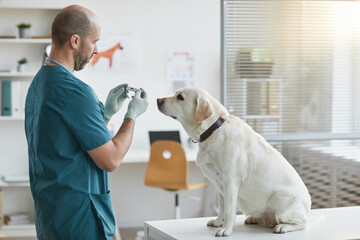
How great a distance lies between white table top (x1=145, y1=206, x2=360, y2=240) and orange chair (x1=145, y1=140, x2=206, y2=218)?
215 cm

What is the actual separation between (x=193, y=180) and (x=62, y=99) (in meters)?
3.44

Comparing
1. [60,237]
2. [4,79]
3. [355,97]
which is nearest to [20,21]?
[4,79]

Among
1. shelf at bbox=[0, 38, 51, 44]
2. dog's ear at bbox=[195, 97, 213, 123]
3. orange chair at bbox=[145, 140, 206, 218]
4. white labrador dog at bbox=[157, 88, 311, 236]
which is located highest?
shelf at bbox=[0, 38, 51, 44]

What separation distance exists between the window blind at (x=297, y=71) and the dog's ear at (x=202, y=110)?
4.08 ft

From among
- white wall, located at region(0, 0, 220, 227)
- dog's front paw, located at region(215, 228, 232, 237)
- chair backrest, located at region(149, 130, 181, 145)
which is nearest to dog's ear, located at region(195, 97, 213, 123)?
dog's front paw, located at region(215, 228, 232, 237)

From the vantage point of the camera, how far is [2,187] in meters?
4.38

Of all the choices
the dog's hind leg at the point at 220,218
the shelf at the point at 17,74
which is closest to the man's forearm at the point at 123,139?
the dog's hind leg at the point at 220,218

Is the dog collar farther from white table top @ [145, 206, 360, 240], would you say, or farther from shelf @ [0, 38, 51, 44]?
shelf @ [0, 38, 51, 44]

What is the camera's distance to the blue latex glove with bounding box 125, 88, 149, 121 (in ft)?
5.74

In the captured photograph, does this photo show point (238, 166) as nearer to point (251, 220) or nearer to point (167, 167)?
point (251, 220)

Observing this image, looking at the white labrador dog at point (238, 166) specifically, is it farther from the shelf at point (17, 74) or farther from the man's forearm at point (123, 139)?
the shelf at point (17, 74)

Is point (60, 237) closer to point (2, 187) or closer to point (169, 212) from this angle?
point (2, 187)

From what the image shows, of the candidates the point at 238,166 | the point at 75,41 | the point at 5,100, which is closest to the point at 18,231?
the point at 5,100

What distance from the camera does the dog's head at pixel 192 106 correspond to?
5.27 feet
